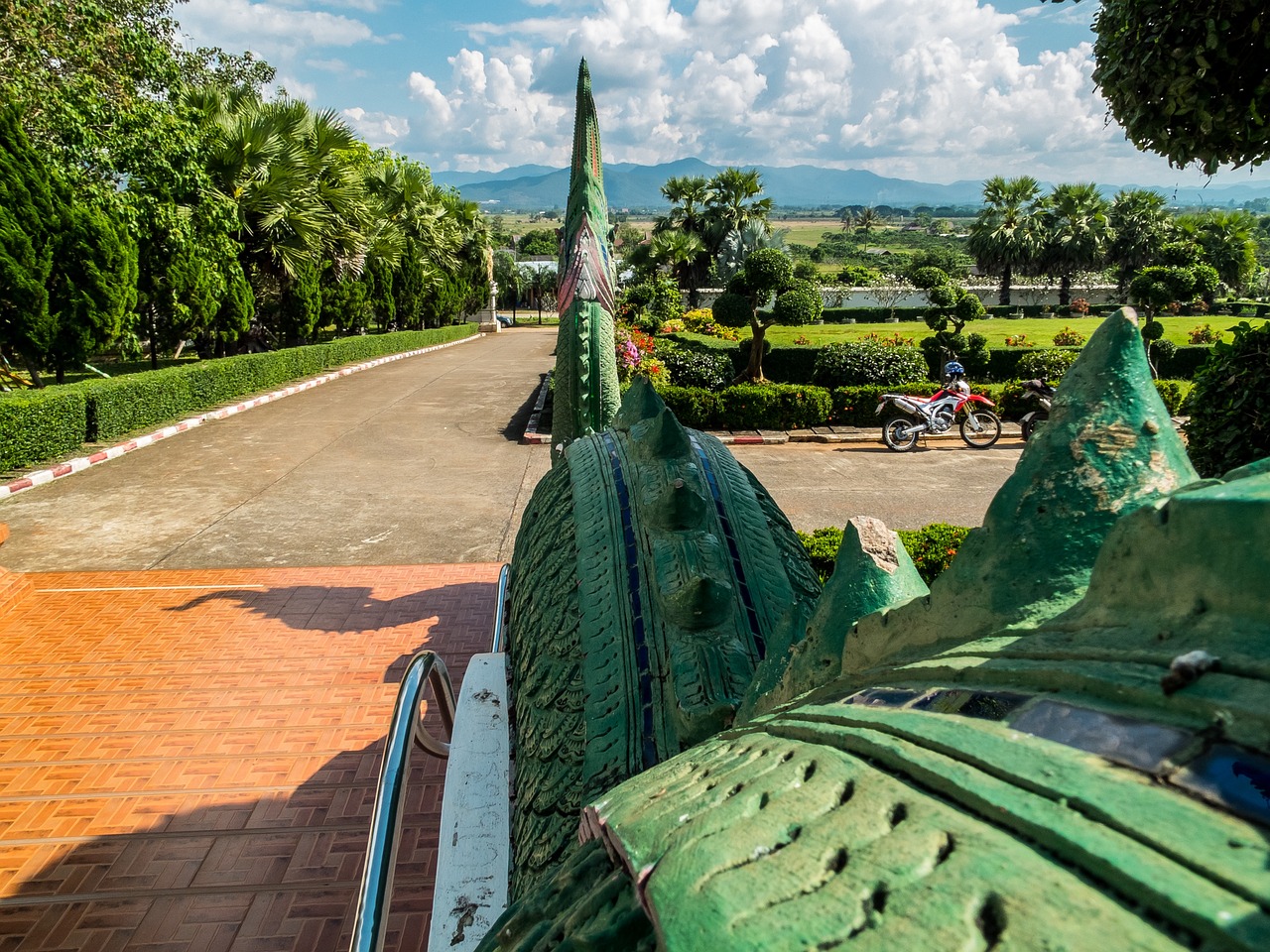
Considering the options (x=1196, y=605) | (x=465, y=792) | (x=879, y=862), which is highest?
(x=1196, y=605)

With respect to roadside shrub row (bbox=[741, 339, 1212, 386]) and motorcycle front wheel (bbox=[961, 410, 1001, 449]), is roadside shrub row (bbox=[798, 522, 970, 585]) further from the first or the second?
roadside shrub row (bbox=[741, 339, 1212, 386])

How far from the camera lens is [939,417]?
12.2m

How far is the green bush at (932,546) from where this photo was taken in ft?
16.6

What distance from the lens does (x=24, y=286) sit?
1104 cm

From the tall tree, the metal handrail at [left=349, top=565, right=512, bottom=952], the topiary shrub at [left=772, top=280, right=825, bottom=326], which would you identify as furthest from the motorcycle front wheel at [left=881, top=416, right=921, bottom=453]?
the tall tree

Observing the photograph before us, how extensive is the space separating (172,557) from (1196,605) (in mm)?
8254

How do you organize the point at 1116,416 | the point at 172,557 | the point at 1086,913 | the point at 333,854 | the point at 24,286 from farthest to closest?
1. the point at 24,286
2. the point at 172,557
3. the point at 333,854
4. the point at 1116,416
5. the point at 1086,913

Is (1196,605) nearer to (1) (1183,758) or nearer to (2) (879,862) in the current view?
(1) (1183,758)

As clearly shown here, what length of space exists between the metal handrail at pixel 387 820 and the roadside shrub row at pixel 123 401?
968cm

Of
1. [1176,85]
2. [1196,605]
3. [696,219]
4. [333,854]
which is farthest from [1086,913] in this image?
[696,219]

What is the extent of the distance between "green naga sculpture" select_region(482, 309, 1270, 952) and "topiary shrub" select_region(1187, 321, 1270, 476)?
5173mm

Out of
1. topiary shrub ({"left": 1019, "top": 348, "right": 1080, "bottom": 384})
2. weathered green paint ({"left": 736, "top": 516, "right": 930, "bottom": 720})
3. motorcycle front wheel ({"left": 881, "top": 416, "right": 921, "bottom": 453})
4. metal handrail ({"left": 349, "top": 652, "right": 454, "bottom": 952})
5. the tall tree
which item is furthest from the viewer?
the tall tree

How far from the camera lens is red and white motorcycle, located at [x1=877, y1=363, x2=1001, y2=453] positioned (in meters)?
12.1

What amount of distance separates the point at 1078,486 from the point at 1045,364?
17.1 metres
